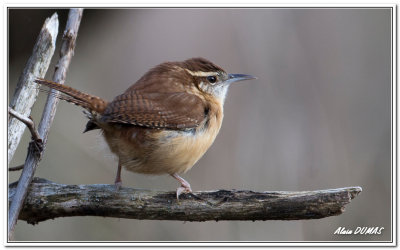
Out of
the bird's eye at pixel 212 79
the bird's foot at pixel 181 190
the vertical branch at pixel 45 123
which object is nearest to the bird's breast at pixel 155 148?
the bird's foot at pixel 181 190

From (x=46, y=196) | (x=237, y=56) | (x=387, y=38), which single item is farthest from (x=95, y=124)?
(x=387, y=38)

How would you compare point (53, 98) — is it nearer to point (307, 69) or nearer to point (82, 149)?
point (82, 149)

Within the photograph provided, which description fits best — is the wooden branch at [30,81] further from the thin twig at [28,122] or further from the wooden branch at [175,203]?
the wooden branch at [175,203]

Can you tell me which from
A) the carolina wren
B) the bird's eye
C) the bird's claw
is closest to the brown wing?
the carolina wren

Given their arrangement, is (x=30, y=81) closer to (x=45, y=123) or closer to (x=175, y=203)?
(x=45, y=123)

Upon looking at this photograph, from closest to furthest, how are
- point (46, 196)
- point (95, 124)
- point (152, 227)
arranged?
point (46, 196), point (95, 124), point (152, 227)

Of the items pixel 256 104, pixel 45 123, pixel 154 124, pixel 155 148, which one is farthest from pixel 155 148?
pixel 256 104

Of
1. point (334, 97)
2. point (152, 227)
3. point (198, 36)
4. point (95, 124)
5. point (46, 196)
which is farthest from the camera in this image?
point (198, 36)

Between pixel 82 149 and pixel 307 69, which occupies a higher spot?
pixel 307 69
